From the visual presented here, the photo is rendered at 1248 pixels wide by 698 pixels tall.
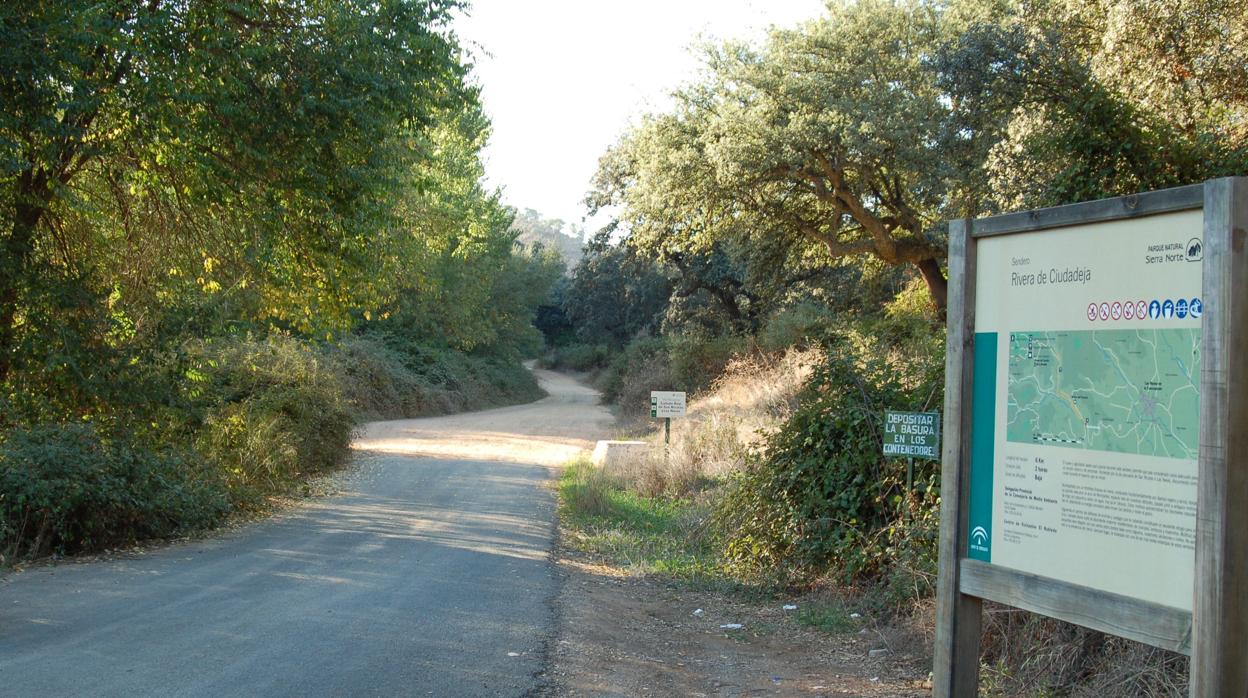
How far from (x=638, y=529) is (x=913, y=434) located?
22.7 ft

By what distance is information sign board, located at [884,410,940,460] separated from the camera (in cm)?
769

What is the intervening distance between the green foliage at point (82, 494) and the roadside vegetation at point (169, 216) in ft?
0.09

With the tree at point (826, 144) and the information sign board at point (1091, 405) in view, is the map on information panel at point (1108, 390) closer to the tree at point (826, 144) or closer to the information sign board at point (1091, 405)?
the information sign board at point (1091, 405)

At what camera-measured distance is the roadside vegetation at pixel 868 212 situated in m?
8.95

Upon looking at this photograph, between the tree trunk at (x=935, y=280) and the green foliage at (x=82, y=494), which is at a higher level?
the tree trunk at (x=935, y=280)

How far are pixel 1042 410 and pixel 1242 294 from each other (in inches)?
38.0

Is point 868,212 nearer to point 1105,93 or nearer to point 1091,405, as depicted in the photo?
point 1105,93

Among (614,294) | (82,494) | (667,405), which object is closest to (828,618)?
(82,494)

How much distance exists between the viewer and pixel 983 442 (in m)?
4.57

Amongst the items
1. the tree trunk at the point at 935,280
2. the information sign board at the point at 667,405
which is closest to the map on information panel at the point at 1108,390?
the information sign board at the point at 667,405

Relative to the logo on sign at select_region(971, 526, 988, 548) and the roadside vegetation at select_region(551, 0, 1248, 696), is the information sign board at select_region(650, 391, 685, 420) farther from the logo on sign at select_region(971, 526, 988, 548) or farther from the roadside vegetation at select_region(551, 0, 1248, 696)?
the logo on sign at select_region(971, 526, 988, 548)

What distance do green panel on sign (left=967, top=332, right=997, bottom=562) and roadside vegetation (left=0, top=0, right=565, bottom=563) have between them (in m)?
9.12

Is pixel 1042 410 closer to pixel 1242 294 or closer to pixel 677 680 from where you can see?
pixel 1242 294

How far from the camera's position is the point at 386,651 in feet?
22.6
